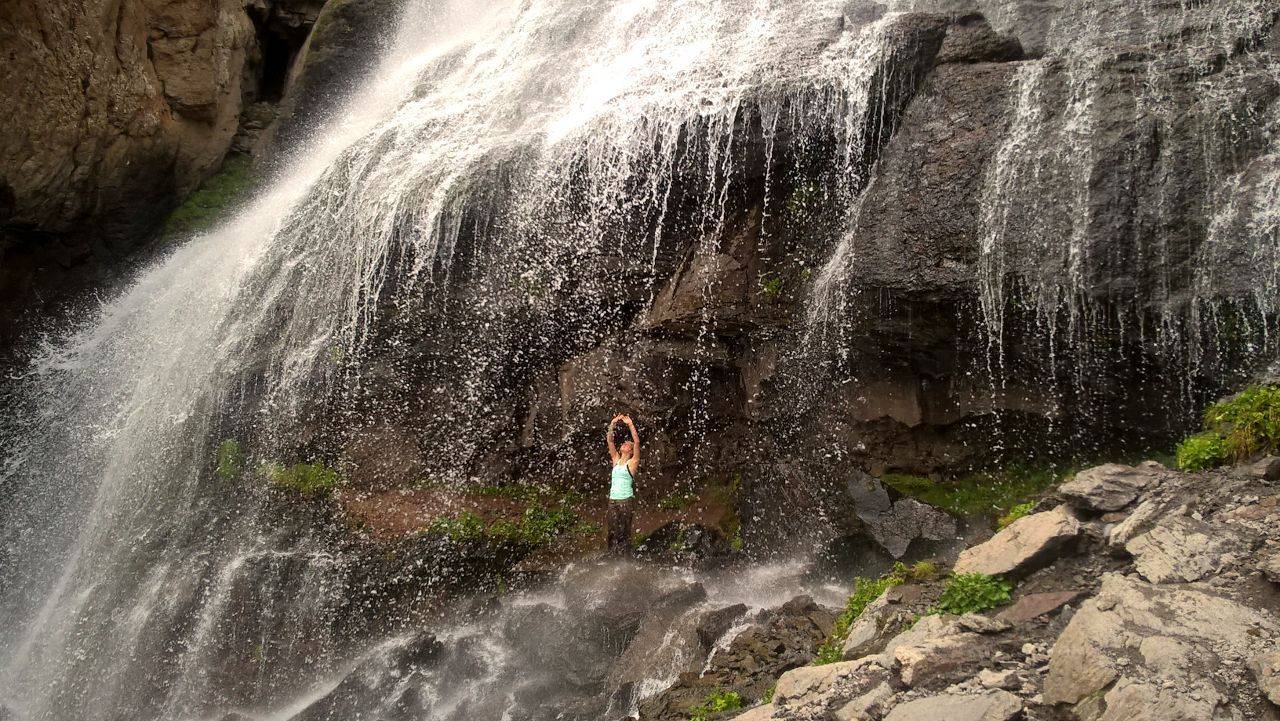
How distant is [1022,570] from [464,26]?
1700cm

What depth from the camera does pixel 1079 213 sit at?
Answer: 7.75 metres

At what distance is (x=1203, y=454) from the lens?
604 centimetres

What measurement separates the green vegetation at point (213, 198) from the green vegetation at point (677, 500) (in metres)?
10.7

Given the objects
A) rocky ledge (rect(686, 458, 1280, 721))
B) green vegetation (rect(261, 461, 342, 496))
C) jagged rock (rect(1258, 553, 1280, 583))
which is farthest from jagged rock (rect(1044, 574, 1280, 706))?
green vegetation (rect(261, 461, 342, 496))

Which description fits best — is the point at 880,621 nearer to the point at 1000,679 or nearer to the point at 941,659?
the point at 941,659

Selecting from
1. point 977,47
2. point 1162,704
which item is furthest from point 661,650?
point 977,47

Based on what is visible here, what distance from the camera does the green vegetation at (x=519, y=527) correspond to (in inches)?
405

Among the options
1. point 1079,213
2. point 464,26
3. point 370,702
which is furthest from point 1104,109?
point 464,26

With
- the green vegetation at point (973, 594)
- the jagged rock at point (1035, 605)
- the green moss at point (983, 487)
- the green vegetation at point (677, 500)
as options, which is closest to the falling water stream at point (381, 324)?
the green vegetation at point (677, 500)

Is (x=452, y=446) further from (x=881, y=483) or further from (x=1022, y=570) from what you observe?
(x=1022, y=570)

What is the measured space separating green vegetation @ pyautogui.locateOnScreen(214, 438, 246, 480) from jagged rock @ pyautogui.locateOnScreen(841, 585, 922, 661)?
29.4 ft

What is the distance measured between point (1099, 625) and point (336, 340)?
9.75 m

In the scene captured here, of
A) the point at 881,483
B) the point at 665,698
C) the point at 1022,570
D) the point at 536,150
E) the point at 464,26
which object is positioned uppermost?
the point at 464,26

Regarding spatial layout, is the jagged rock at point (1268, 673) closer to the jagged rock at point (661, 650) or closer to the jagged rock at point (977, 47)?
the jagged rock at point (661, 650)
